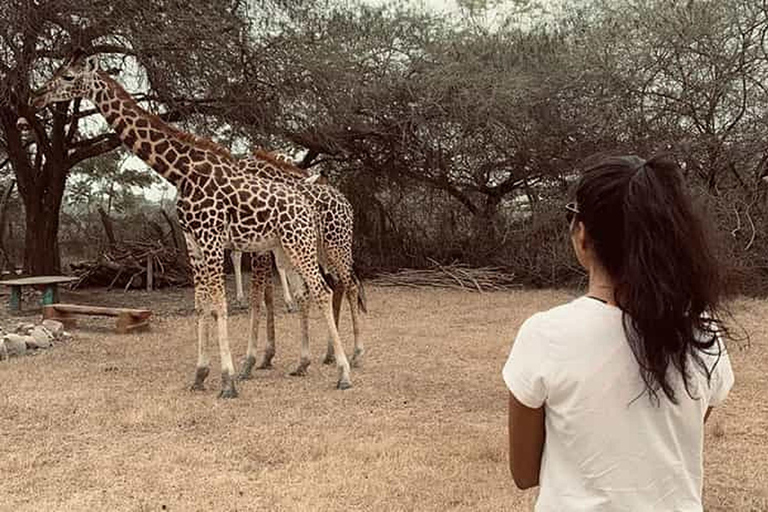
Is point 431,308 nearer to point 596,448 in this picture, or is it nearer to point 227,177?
point 227,177

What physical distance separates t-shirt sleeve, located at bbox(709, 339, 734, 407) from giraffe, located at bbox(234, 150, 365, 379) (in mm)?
4864

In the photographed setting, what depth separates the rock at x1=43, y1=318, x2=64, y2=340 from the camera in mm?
8027

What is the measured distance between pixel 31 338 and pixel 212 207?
9.66 feet

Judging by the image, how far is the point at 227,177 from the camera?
577 cm

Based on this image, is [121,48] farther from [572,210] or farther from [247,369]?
[572,210]

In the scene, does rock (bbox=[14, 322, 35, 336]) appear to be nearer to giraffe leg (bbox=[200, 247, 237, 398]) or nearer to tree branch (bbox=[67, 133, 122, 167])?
giraffe leg (bbox=[200, 247, 237, 398])

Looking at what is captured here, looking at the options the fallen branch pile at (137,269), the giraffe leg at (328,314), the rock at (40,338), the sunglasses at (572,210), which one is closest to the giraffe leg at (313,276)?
the giraffe leg at (328,314)

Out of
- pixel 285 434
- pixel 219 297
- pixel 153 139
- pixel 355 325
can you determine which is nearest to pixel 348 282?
pixel 355 325

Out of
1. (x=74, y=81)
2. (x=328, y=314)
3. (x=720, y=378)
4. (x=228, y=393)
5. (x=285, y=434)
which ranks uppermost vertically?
(x=74, y=81)

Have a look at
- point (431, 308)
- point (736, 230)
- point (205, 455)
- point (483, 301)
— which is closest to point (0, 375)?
point (205, 455)

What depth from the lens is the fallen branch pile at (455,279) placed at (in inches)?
488

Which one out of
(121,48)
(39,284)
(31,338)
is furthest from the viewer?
(39,284)

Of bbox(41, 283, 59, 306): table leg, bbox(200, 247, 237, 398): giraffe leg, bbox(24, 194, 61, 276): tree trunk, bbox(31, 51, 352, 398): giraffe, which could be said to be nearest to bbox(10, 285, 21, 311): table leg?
bbox(41, 283, 59, 306): table leg

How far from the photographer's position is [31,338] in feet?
24.3
